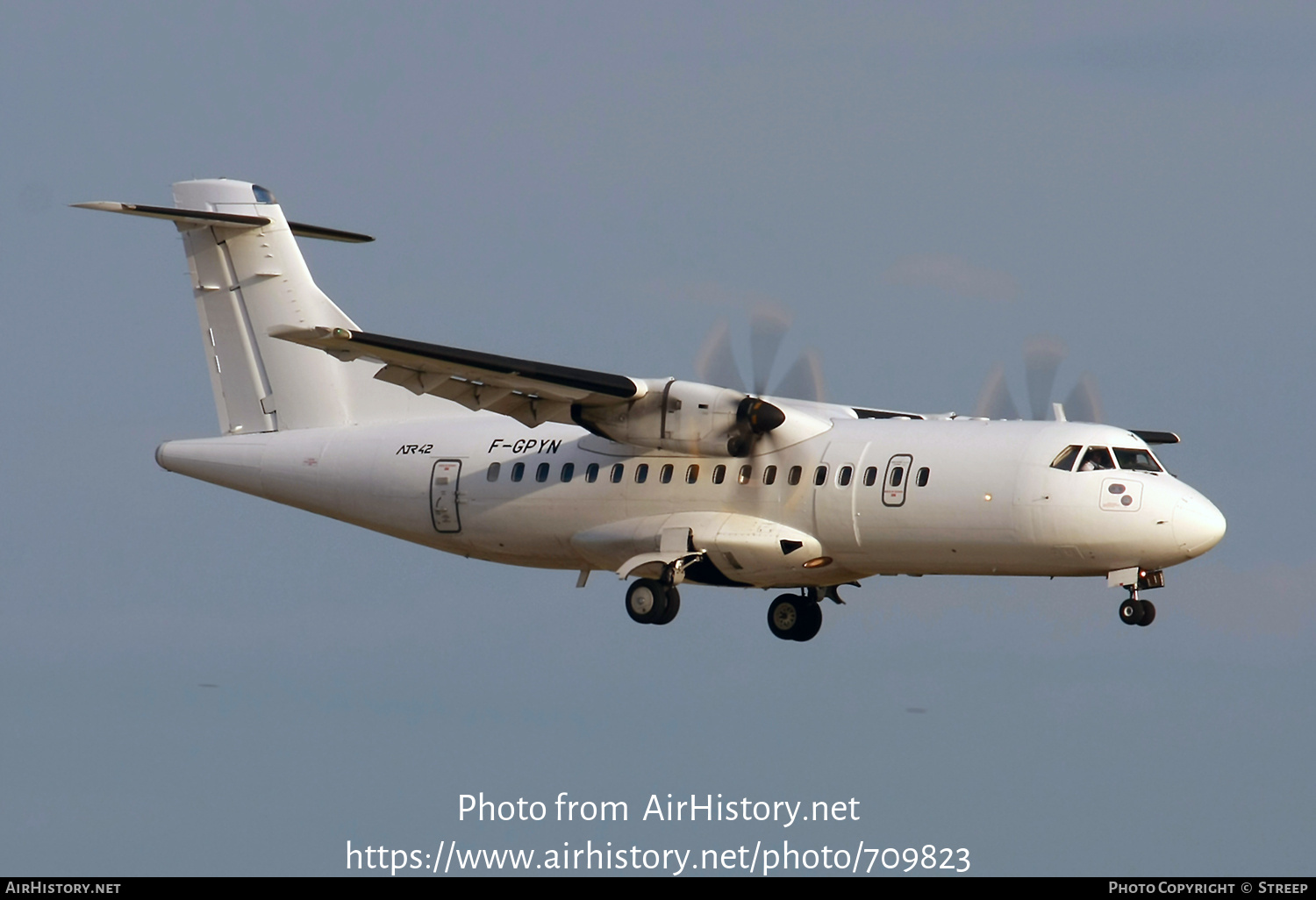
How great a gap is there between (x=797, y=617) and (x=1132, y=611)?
4.83 metres

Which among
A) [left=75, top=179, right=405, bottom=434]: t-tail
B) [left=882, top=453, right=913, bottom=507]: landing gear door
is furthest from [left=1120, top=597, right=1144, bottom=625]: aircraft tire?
[left=75, top=179, right=405, bottom=434]: t-tail

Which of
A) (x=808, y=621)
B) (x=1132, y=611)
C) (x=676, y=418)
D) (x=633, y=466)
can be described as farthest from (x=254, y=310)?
(x=1132, y=611)

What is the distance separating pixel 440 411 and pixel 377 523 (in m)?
1.69

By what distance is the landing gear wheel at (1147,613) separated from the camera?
66.5 ft

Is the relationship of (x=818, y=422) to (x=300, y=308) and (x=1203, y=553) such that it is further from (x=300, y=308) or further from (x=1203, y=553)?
(x=300, y=308)

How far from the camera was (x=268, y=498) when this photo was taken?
82.5ft

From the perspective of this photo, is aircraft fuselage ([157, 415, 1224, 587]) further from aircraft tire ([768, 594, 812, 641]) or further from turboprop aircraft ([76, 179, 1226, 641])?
aircraft tire ([768, 594, 812, 641])

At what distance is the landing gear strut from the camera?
77.8ft

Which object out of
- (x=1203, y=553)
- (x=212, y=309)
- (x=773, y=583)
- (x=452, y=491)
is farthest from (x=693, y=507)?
(x=212, y=309)

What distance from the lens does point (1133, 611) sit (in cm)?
2031

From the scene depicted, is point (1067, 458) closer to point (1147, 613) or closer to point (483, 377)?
point (1147, 613)

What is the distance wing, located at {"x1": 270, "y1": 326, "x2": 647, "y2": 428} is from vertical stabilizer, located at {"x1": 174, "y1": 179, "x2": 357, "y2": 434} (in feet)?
13.0

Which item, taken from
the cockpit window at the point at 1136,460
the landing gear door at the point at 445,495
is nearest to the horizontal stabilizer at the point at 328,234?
the landing gear door at the point at 445,495

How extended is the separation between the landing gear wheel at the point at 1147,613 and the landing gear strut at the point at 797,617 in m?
4.67
